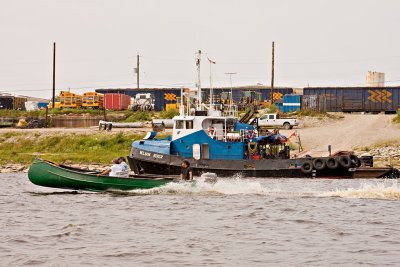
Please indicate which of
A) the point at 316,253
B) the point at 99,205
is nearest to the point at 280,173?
the point at 99,205

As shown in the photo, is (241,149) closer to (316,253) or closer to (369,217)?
(369,217)

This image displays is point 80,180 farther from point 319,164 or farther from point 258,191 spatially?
point 319,164

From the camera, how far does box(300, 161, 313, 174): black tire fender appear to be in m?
41.9

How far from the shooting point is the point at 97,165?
53125mm

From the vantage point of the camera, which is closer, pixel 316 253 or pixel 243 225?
pixel 316 253

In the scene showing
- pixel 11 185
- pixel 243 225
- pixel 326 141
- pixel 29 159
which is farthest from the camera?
pixel 326 141

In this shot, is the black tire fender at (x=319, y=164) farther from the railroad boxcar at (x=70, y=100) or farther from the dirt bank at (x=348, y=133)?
the railroad boxcar at (x=70, y=100)

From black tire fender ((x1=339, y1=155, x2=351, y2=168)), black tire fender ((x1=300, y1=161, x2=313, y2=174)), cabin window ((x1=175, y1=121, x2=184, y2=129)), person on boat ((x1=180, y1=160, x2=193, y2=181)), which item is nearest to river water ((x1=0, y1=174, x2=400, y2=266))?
person on boat ((x1=180, y1=160, x2=193, y2=181))

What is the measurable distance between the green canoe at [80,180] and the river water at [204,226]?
419 mm

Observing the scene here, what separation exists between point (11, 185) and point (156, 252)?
72.9 ft

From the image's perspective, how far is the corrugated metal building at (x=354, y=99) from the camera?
81938 millimetres

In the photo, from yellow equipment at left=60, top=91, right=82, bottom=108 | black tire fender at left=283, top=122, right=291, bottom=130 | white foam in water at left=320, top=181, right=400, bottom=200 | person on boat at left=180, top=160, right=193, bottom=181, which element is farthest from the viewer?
yellow equipment at left=60, top=91, right=82, bottom=108

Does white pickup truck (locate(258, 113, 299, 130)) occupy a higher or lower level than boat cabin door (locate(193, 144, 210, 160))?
higher

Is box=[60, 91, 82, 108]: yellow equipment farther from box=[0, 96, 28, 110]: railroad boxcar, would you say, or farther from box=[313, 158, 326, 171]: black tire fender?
box=[313, 158, 326, 171]: black tire fender
